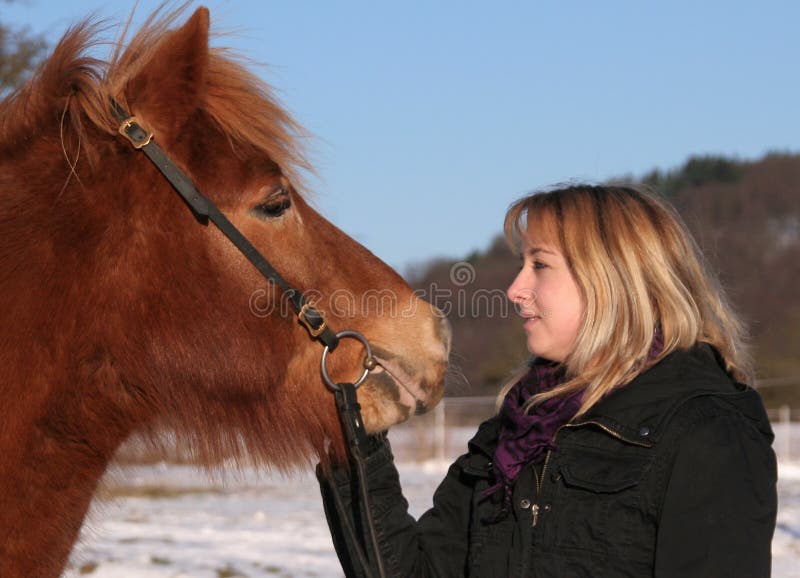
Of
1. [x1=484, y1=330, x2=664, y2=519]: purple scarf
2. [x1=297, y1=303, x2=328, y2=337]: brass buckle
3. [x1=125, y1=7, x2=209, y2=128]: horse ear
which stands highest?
[x1=125, y1=7, x2=209, y2=128]: horse ear

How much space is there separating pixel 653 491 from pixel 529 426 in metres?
0.36

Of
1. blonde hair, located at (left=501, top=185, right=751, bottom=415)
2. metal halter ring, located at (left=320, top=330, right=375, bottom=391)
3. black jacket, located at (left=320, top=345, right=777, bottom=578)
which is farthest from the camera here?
metal halter ring, located at (left=320, top=330, right=375, bottom=391)

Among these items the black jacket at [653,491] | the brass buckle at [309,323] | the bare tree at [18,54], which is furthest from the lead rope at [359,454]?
the bare tree at [18,54]

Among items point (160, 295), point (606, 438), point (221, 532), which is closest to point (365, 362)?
point (160, 295)

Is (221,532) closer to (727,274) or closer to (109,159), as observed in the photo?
(727,274)

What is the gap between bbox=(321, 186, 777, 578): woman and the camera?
6.00ft

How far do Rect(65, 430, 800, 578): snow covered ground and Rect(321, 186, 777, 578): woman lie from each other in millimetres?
560

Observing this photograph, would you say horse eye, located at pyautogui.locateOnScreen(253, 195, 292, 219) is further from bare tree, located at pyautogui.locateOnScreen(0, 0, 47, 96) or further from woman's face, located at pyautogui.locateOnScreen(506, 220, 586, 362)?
bare tree, located at pyautogui.locateOnScreen(0, 0, 47, 96)

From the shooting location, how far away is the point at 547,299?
224 cm

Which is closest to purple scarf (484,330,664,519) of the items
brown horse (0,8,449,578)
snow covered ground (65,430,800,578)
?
brown horse (0,8,449,578)

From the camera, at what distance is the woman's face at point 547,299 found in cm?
223

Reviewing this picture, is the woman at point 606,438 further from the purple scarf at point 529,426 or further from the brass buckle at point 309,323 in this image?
the brass buckle at point 309,323

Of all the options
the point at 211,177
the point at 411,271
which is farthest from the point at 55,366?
the point at 411,271

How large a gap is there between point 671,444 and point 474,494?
64cm
